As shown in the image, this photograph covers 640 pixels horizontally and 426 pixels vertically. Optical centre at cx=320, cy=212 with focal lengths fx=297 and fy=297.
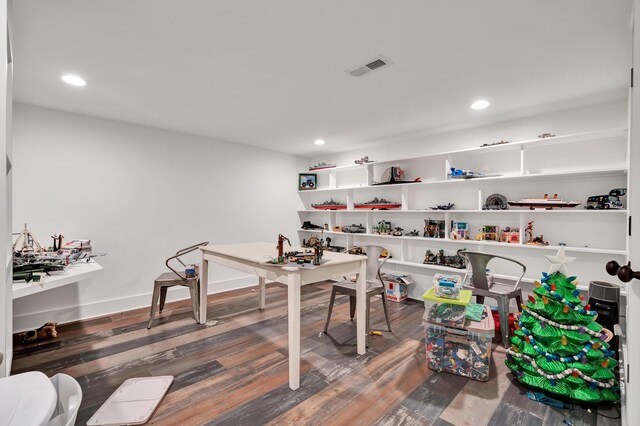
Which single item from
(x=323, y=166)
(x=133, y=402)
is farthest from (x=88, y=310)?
(x=323, y=166)

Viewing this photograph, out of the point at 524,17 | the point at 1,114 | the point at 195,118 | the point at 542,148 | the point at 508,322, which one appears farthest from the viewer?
the point at 195,118

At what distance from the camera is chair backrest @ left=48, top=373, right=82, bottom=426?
104 cm

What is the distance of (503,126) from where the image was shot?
3559 mm

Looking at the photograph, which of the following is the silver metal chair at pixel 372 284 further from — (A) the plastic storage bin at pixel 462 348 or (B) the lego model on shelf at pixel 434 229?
(B) the lego model on shelf at pixel 434 229

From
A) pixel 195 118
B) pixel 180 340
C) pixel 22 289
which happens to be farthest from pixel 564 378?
pixel 195 118

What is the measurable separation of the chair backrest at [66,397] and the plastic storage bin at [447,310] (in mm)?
2025

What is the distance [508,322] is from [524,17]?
2.49 meters

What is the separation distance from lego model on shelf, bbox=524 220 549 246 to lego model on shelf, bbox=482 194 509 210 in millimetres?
308

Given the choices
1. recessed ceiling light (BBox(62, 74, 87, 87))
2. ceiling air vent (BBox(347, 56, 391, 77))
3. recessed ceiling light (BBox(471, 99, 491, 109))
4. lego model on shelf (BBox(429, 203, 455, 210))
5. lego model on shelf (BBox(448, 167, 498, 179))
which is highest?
recessed ceiling light (BBox(62, 74, 87, 87))

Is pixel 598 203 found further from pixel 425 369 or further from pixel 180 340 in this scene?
pixel 180 340

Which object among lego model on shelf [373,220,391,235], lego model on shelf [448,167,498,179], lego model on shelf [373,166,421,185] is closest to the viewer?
lego model on shelf [448,167,498,179]

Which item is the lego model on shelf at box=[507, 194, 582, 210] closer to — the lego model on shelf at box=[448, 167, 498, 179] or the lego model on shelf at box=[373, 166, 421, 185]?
the lego model on shelf at box=[448, 167, 498, 179]

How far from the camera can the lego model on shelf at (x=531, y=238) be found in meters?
3.20

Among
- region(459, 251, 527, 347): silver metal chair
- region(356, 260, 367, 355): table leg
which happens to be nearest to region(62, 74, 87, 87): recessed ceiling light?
region(356, 260, 367, 355): table leg
